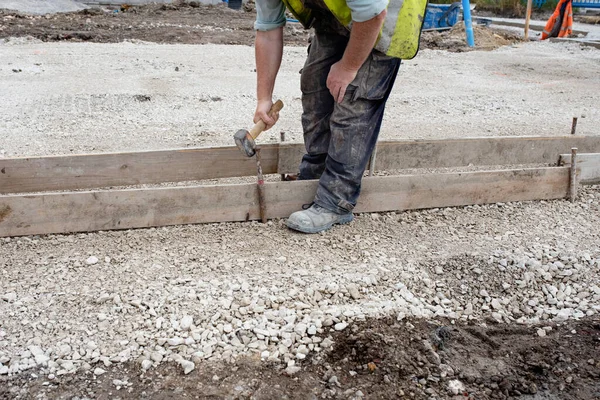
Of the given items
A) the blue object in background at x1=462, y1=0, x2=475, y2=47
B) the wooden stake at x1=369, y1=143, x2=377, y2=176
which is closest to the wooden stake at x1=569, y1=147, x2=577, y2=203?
the wooden stake at x1=369, y1=143, x2=377, y2=176

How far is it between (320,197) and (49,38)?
27.2ft

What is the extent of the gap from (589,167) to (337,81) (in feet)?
6.58

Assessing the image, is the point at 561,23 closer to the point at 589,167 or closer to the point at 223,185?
the point at 589,167

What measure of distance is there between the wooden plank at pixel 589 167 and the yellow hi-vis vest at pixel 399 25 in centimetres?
154

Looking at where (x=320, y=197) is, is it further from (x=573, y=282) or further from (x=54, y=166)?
(x=54, y=166)

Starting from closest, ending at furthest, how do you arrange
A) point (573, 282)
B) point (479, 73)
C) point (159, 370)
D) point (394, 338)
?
point (159, 370), point (394, 338), point (573, 282), point (479, 73)

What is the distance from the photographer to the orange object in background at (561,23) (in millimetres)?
12086

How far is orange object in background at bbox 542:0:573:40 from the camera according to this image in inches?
476

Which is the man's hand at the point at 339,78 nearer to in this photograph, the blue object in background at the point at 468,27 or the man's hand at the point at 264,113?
the man's hand at the point at 264,113

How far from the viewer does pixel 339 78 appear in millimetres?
2916

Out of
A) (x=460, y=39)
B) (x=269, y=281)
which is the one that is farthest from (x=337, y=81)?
(x=460, y=39)

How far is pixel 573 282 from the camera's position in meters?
2.96

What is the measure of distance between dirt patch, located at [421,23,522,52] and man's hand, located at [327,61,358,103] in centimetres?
839

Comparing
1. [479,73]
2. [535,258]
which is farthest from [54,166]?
[479,73]
